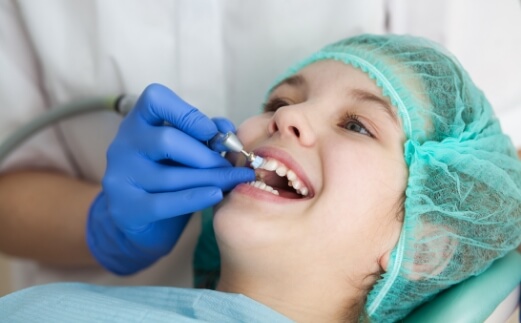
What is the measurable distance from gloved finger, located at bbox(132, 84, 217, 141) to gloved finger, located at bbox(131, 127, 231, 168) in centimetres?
2

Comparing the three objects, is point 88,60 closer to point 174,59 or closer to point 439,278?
point 174,59

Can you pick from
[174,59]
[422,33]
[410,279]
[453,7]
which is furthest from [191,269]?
[453,7]

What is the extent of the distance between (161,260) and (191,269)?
94mm

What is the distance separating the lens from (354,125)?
1156 mm

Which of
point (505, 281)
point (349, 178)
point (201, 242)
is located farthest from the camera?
point (201, 242)

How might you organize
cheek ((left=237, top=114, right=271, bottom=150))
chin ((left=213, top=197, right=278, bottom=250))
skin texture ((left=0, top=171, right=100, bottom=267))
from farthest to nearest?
skin texture ((left=0, top=171, right=100, bottom=267)), cheek ((left=237, top=114, right=271, bottom=150)), chin ((left=213, top=197, right=278, bottom=250))

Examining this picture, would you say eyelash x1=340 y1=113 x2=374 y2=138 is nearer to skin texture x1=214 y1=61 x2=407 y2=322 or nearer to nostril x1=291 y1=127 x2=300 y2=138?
skin texture x1=214 y1=61 x2=407 y2=322

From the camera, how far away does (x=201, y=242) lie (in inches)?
59.0

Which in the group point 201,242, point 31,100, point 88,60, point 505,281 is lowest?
point 201,242

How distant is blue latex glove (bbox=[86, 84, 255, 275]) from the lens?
1.12 meters

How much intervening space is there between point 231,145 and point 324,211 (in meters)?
0.22

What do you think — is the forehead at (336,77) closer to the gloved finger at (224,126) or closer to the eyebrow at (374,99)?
the eyebrow at (374,99)

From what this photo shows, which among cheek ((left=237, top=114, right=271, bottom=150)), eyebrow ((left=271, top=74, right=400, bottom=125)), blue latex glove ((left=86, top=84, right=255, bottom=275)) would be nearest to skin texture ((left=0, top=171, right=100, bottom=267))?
blue latex glove ((left=86, top=84, right=255, bottom=275))

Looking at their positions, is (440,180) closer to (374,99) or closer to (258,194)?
(374,99)
